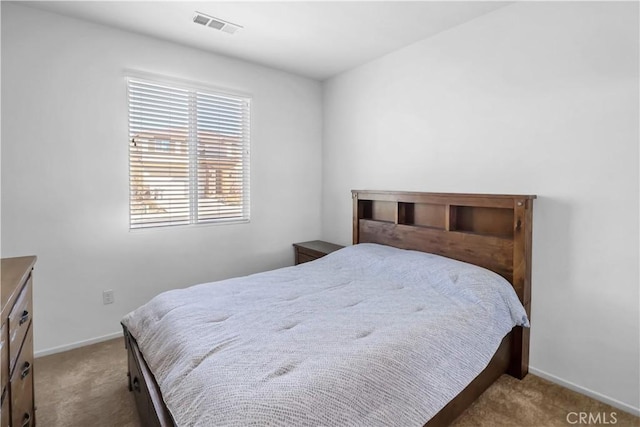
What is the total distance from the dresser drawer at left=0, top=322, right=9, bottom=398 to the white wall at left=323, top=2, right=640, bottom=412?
2.73 metres

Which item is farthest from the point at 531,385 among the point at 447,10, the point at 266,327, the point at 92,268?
the point at 92,268

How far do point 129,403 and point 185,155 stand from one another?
2007 mm

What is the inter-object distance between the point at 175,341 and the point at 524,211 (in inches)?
84.6

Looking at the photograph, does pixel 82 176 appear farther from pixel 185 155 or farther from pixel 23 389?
pixel 23 389

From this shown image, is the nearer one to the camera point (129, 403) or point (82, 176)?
point (129, 403)

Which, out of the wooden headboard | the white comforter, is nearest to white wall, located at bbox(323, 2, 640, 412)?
the wooden headboard

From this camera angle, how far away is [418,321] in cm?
164

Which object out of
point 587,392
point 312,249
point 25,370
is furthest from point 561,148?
point 25,370

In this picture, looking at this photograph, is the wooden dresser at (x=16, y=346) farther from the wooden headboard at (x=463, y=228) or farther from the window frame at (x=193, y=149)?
the wooden headboard at (x=463, y=228)

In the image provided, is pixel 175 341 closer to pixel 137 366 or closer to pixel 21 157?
pixel 137 366

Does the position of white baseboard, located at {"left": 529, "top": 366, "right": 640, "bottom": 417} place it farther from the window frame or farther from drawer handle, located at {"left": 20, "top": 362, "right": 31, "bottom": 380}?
drawer handle, located at {"left": 20, "top": 362, "right": 31, "bottom": 380}

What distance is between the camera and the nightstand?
135 inches

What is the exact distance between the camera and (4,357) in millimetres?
1176

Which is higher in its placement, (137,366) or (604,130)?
(604,130)
